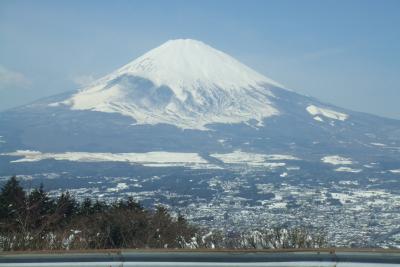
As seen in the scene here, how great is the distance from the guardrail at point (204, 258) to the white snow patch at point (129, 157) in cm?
4789

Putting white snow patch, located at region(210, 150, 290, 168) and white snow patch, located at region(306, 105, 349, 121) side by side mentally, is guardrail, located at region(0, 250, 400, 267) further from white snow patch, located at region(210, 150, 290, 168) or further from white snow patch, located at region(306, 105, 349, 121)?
white snow patch, located at region(306, 105, 349, 121)

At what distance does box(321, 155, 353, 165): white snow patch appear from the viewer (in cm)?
5632

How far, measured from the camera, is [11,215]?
10.6 metres

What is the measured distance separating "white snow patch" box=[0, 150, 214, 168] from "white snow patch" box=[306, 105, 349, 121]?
5055cm

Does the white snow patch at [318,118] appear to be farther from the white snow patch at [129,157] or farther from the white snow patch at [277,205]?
the white snow patch at [277,205]

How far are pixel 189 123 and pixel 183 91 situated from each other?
27257 millimetres

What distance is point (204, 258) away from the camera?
169 inches

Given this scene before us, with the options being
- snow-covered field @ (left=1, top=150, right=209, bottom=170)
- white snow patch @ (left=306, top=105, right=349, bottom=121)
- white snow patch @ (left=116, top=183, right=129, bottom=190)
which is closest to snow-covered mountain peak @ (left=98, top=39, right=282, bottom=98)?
white snow patch @ (left=306, top=105, right=349, bottom=121)

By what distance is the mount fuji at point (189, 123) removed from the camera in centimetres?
6119

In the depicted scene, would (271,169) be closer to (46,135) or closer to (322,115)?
(46,135)

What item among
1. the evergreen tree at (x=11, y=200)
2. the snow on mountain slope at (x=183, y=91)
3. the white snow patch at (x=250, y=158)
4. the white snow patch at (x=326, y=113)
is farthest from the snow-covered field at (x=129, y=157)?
the white snow patch at (x=326, y=113)

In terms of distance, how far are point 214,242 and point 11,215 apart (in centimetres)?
528

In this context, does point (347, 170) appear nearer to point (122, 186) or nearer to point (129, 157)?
point (122, 186)

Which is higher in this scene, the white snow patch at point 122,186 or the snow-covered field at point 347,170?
the snow-covered field at point 347,170
